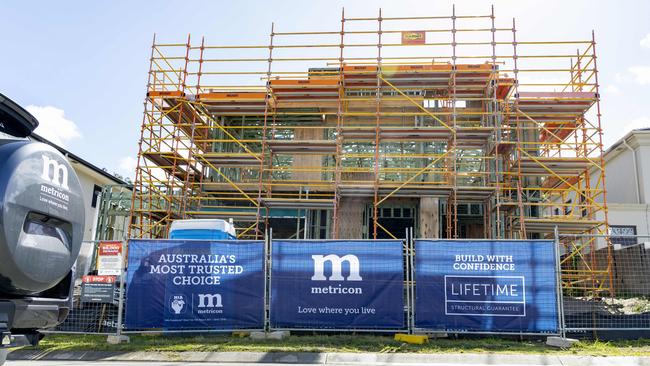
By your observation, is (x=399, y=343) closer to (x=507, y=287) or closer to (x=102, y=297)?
(x=507, y=287)

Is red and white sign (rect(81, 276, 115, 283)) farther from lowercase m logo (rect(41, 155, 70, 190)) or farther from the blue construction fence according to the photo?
lowercase m logo (rect(41, 155, 70, 190))

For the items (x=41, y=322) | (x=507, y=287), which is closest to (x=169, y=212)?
(x=507, y=287)

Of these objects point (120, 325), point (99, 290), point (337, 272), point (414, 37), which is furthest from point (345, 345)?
point (414, 37)

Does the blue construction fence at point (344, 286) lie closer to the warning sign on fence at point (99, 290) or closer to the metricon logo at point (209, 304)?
the metricon logo at point (209, 304)

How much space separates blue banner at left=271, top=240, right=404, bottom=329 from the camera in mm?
10492

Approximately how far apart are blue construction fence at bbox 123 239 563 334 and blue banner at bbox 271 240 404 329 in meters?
0.02

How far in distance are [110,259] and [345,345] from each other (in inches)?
199

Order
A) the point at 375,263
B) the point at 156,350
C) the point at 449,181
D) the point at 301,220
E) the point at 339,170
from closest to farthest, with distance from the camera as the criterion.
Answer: the point at 156,350, the point at 375,263, the point at 339,170, the point at 449,181, the point at 301,220

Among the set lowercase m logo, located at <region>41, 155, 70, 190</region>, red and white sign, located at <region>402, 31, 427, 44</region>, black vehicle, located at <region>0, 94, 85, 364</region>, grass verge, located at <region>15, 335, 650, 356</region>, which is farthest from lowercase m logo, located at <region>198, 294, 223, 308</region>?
red and white sign, located at <region>402, 31, 427, 44</region>

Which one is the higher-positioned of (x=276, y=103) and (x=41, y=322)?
(x=276, y=103)

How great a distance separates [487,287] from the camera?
10305 millimetres

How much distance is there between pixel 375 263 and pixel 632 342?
4.83m

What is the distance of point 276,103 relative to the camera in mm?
20094

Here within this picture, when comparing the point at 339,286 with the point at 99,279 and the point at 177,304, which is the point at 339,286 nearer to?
the point at 177,304
